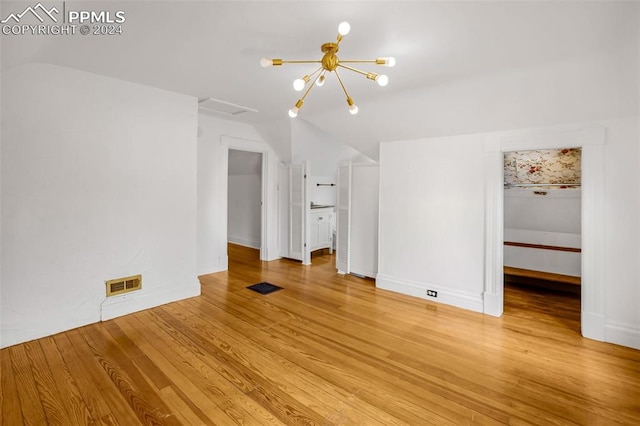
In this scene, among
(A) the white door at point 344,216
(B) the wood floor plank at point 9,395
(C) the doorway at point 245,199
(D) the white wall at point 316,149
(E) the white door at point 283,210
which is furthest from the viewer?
(C) the doorway at point 245,199

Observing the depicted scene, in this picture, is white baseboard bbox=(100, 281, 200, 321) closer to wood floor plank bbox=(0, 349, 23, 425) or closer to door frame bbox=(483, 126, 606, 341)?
wood floor plank bbox=(0, 349, 23, 425)

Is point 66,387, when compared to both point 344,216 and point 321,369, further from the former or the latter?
point 344,216

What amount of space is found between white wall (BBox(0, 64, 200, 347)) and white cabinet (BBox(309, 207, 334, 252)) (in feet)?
8.38

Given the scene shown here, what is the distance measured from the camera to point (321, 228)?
6117 millimetres

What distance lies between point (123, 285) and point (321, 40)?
3128mm

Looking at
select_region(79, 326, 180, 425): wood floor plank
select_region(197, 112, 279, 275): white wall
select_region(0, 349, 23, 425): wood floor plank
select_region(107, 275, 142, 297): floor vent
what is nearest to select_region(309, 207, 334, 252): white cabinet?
select_region(197, 112, 279, 275): white wall

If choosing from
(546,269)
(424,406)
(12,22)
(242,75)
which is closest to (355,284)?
(424,406)

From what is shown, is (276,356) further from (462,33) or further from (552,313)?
(552,313)

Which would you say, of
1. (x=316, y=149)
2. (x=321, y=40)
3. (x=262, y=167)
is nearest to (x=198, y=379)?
(x=321, y=40)

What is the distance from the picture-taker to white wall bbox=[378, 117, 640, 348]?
2.66 meters

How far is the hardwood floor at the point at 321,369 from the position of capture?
1804 millimetres

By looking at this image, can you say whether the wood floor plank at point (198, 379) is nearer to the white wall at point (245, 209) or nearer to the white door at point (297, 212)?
the white door at point (297, 212)

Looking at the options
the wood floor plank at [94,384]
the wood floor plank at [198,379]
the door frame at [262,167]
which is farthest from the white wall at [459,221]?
the wood floor plank at [94,384]

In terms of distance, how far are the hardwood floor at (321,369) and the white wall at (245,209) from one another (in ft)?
10.8
